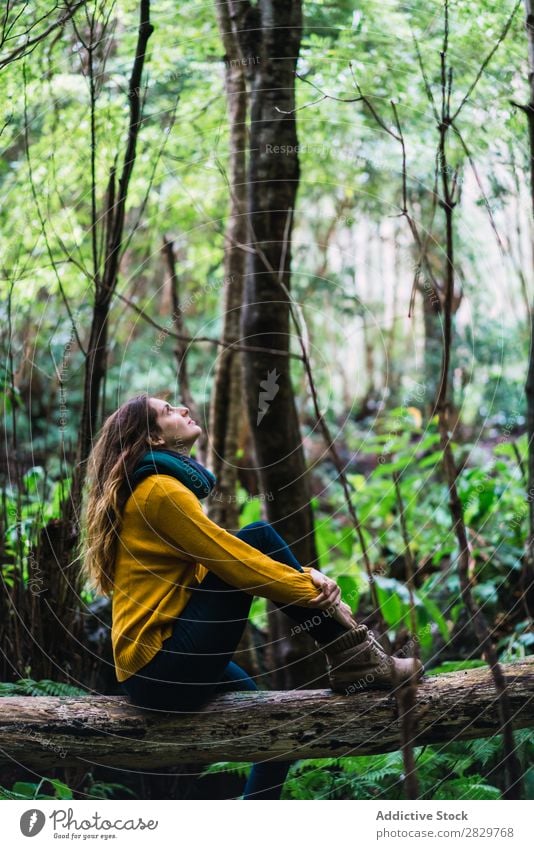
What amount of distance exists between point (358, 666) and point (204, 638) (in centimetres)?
36

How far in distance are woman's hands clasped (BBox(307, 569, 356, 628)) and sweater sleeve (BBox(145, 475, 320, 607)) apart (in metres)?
0.01

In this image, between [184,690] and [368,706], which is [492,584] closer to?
[368,706]

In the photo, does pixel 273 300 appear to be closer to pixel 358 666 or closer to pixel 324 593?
pixel 324 593

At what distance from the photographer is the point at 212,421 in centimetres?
338

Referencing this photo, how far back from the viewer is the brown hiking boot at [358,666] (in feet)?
6.17

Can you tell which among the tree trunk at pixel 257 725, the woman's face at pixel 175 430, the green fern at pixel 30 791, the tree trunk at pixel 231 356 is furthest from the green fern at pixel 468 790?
the tree trunk at pixel 231 356

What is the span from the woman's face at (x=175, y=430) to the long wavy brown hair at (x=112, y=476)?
0.01 meters

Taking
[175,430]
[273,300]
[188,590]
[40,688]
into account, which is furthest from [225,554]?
[273,300]

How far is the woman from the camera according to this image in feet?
5.98

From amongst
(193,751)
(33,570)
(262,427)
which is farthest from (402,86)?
(193,751)

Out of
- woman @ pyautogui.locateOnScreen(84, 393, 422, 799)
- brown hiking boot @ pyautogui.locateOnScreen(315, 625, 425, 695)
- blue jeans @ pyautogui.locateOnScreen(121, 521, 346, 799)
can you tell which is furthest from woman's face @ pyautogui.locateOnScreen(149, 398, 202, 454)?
brown hiking boot @ pyautogui.locateOnScreen(315, 625, 425, 695)

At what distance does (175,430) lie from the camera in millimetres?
2023
